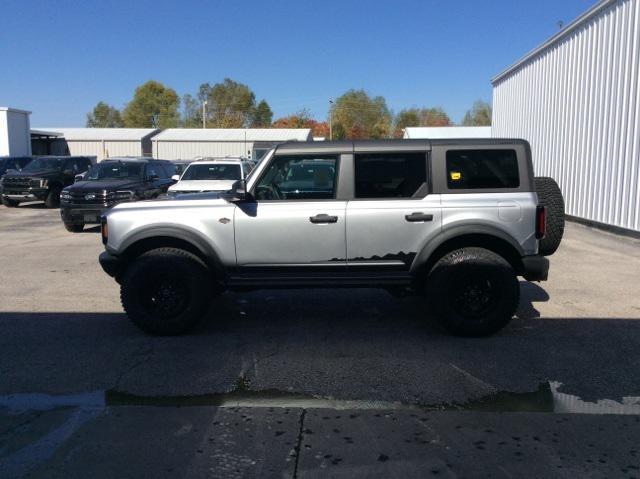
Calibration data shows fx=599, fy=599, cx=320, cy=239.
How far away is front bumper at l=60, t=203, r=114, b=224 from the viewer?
13773mm

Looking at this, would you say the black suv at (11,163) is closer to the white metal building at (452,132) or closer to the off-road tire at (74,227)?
the off-road tire at (74,227)

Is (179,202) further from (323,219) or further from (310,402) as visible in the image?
(310,402)

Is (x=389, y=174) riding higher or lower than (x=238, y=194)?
higher

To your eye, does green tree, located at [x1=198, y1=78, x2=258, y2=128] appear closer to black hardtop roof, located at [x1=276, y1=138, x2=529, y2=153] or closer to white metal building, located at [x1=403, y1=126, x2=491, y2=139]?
white metal building, located at [x1=403, y1=126, x2=491, y2=139]

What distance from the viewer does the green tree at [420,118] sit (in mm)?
86812

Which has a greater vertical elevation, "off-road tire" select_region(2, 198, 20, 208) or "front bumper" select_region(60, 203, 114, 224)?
"front bumper" select_region(60, 203, 114, 224)

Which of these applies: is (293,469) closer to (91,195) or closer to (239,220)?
(239,220)

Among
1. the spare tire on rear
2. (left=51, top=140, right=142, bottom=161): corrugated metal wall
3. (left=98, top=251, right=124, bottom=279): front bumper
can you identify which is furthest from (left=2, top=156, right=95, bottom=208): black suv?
(left=51, top=140, right=142, bottom=161): corrugated metal wall

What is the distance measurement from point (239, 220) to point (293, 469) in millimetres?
2938

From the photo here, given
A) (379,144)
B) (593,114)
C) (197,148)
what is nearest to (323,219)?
(379,144)

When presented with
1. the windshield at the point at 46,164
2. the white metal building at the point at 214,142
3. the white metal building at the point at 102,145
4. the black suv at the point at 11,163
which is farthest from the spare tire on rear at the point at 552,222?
the white metal building at the point at 102,145

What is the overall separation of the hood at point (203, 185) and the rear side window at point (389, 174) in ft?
26.3

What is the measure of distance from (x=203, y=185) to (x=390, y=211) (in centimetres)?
874

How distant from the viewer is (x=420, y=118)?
9438 centimetres
